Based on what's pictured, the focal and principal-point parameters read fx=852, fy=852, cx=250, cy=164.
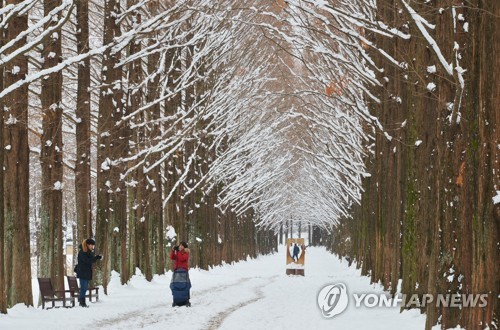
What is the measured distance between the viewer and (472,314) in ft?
36.1

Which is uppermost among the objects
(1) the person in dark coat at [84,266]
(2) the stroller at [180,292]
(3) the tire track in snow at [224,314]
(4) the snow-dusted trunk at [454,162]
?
(4) the snow-dusted trunk at [454,162]

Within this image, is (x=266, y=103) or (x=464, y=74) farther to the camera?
(x=266, y=103)

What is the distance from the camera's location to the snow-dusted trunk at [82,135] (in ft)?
73.3

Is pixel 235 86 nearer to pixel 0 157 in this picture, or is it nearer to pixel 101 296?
pixel 101 296

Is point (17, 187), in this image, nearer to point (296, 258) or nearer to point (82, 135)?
point (82, 135)

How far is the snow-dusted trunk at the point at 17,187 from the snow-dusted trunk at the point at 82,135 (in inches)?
149

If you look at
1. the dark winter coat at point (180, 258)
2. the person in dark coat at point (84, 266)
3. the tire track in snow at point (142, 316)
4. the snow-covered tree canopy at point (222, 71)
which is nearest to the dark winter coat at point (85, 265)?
the person in dark coat at point (84, 266)

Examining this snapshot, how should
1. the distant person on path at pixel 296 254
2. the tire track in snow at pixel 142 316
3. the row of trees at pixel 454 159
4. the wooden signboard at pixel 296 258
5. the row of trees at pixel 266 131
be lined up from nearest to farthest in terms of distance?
the row of trees at pixel 454 159
the row of trees at pixel 266 131
the tire track in snow at pixel 142 316
the wooden signboard at pixel 296 258
the distant person on path at pixel 296 254

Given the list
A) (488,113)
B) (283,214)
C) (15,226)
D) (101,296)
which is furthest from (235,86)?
(283,214)

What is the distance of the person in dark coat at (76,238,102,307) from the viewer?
66.5ft

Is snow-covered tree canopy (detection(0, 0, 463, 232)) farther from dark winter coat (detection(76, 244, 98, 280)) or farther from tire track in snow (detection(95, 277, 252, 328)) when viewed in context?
tire track in snow (detection(95, 277, 252, 328))

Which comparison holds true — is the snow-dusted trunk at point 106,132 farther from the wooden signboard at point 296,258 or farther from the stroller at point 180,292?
the wooden signboard at point 296,258

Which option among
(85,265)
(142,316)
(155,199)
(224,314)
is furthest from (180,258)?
(155,199)

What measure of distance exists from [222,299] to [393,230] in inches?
196
